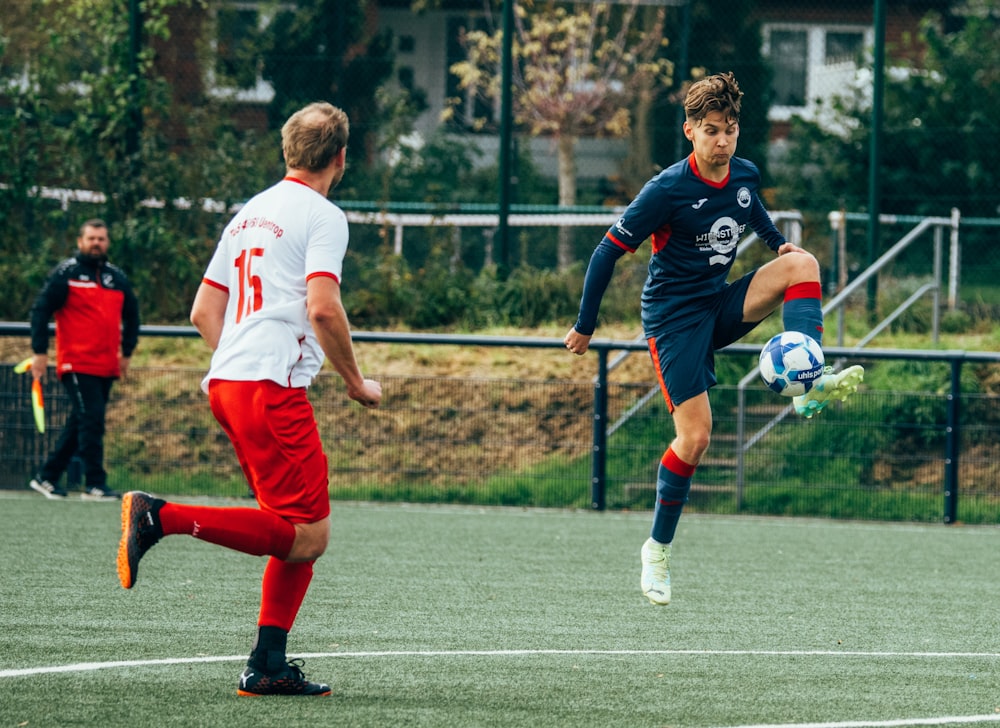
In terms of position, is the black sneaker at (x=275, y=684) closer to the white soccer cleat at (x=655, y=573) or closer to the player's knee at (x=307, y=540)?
the player's knee at (x=307, y=540)

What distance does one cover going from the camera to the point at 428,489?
12.0 m

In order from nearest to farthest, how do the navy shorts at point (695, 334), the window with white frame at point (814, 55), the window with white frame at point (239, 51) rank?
the navy shorts at point (695, 334) < the window with white frame at point (239, 51) < the window with white frame at point (814, 55)

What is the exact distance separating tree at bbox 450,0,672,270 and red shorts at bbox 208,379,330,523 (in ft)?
40.7

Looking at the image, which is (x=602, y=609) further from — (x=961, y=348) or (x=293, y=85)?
(x=293, y=85)

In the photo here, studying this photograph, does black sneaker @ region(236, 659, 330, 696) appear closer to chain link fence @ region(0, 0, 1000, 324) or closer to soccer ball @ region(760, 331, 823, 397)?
soccer ball @ region(760, 331, 823, 397)

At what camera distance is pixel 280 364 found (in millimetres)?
4805

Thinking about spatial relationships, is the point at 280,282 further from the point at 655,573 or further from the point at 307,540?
the point at 655,573

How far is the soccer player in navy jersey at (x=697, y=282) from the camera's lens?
19.9 feet

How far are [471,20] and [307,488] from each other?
53.6 ft

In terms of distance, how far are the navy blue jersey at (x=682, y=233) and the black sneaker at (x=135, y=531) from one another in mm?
2138

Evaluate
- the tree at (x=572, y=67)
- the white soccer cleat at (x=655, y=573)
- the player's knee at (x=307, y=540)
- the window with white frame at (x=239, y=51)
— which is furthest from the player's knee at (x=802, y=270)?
the tree at (x=572, y=67)

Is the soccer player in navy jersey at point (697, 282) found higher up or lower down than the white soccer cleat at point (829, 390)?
higher up

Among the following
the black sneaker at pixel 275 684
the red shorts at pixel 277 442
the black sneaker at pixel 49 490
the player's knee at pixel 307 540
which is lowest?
the black sneaker at pixel 49 490

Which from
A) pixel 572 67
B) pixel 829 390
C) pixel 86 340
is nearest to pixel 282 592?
pixel 829 390
